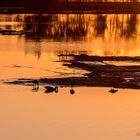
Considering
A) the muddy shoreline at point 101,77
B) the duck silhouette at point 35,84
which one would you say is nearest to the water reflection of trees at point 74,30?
the muddy shoreline at point 101,77

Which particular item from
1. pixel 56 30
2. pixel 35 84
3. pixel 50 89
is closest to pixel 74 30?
pixel 56 30

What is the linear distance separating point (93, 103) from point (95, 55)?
11.2m

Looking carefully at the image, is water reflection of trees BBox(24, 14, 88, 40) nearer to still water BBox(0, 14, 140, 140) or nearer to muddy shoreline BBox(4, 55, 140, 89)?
still water BBox(0, 14, 140, 140)

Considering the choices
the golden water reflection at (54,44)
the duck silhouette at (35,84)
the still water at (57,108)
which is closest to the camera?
the still water at (57,108)

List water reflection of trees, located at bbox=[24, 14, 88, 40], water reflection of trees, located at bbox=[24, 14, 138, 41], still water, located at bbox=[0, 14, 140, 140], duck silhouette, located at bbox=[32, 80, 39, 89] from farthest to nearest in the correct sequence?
water reflection of trees, located at bbox=[24, 14, 138, 41]
water reflection of trees, located at bbox=[24, 14, 88, 40]
duck silhouette, located at bbox=[32, 80, 39, 89]
still water, located at bbox=[0, 14, 140, 140]

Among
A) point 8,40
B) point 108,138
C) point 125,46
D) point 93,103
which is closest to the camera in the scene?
point 108,138

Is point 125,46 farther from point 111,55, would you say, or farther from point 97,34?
point 97,34

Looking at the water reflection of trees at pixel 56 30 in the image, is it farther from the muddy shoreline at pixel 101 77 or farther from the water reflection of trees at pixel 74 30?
the muddy shoreline at pixel 101 77

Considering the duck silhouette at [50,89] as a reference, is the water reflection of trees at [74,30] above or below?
above

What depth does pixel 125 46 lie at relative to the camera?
109 feet

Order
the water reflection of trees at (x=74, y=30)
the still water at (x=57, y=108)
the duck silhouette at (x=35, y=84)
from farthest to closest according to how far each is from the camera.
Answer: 1. the water reflection of trees at (x=74, y=30)
2. the duck silhouette at (x=35, y=84)
3. the still water at (x=57, y=108)

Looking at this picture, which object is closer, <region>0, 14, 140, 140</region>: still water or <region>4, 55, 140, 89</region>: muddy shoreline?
<region>0, 14, 140, 140</region>: still water

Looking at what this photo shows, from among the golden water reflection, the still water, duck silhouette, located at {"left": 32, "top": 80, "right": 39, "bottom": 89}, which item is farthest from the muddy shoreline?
the golden water reflection

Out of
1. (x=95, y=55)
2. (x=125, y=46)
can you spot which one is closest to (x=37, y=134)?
(x=95, y=55)
